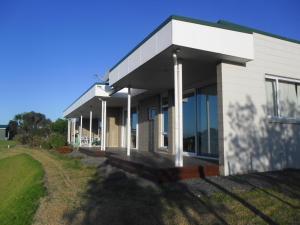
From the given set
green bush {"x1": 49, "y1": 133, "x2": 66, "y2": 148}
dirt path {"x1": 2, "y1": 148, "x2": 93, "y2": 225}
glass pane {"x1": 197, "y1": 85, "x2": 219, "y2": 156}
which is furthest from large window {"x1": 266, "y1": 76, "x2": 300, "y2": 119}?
green bush {"x1": 49, "y1": 133, "x2": 66, "y2": 148}

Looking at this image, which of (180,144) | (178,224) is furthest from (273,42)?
(178,224)

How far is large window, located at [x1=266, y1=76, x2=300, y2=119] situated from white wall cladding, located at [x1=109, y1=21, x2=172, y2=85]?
368cm

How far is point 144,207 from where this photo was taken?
5996mm

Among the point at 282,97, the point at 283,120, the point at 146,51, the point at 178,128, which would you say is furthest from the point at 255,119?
the point at 146,51

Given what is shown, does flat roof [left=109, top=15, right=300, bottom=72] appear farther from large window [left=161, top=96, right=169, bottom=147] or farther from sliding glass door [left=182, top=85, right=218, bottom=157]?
large window [left=161, top=96, right=169, bottom=147]

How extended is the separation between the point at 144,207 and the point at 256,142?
433 centimetres

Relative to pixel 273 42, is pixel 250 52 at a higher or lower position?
lower

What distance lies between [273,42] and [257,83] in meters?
1.63

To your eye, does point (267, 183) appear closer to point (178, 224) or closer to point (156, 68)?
point (178, 224)

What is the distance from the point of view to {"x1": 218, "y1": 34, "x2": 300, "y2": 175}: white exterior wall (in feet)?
27.4

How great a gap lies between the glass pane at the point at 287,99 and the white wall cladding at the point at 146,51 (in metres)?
4.38

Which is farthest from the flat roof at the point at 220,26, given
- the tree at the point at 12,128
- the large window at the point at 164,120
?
the tree at the point at 12,128

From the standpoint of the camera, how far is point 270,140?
30.0 ft

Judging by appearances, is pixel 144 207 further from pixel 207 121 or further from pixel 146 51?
pixel 207 121
